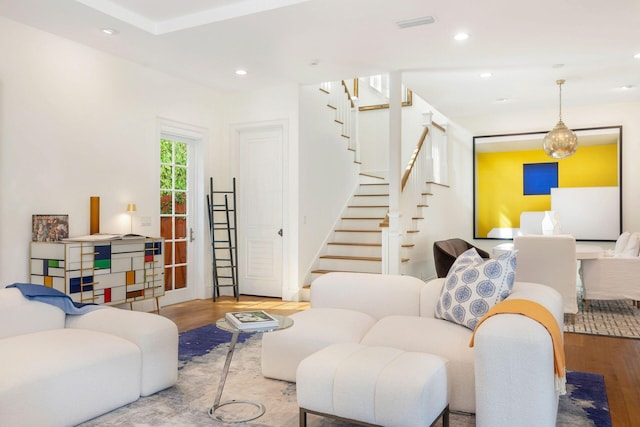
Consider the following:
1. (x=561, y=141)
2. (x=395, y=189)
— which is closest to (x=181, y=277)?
(x=395, y=189)

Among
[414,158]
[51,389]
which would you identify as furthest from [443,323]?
[414,158]

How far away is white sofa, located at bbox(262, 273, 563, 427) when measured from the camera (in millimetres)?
1975

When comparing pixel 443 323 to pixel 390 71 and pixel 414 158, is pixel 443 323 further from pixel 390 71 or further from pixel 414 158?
pixel 414 158

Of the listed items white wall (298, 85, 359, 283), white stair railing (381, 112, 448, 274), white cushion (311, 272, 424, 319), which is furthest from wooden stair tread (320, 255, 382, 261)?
white cushion (311, 272, 424, 319)

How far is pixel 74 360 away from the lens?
2393mm

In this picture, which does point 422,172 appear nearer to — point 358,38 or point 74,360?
point 358,38

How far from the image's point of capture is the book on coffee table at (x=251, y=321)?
244 centimetres

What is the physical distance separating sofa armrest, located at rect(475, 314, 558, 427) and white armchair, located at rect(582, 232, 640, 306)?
3.80 metres

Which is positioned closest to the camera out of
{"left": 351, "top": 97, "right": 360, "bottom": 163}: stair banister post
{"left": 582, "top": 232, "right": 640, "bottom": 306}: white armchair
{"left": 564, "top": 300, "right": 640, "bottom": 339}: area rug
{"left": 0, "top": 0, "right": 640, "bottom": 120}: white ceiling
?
{"left": 0, "top": 0, "right": 640, "bottom": 120}: white ceiling

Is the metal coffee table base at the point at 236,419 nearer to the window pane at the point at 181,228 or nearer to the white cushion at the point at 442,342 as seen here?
the white cushion at the point at 442,342

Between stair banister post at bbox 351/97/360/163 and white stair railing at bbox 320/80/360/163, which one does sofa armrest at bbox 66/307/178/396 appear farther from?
stair banister post at bbox 351/97/360/163

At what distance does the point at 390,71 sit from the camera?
5520 mm

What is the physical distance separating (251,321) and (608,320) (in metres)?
4.11

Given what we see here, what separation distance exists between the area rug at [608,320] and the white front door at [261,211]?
343 cm
